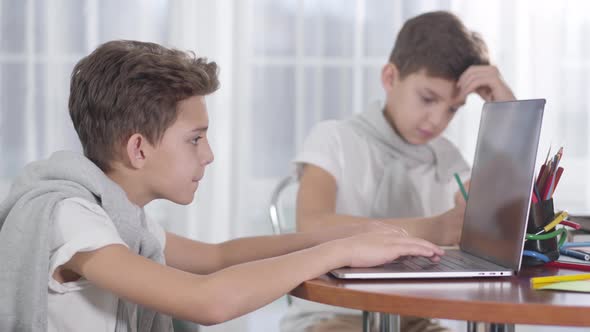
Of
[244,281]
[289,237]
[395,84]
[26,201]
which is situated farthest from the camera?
[395,84]

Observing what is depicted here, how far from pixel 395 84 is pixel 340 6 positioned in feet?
4.63

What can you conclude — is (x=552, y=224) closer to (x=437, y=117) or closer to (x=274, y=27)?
(x=437, y=117)

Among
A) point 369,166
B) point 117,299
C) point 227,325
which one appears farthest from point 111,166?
point 227,325

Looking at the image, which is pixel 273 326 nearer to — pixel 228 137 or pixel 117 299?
pixel 228 137

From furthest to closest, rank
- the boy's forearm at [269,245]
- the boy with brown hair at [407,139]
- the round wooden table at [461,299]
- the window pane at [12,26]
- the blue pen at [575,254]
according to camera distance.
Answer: the window pane at [12,26] < the boy with brown hair at [407,139] < the boy's forearm at [269,245] < the blue pen at [575,254] < the round wooden table at [461,299]

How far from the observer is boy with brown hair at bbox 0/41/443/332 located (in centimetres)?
108

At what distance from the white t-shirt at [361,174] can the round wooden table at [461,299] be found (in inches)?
38.9

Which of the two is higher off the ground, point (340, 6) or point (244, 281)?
point (340, 6)

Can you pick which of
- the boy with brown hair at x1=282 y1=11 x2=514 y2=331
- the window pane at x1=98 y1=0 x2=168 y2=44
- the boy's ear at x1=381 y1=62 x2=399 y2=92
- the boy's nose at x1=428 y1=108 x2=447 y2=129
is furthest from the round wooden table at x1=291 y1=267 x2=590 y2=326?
the window pane at x1=98 y1=0 x2=168 y2=44

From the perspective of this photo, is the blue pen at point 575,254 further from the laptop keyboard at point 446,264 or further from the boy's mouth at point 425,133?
the boy's mouth at point 425,133

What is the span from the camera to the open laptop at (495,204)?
1129mm

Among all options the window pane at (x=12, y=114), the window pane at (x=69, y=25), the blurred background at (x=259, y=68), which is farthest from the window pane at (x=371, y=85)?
the window pane at (x=12, y=114)

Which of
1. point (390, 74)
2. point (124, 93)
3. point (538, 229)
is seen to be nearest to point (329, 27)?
point (390, 74)

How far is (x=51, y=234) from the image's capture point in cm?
113
